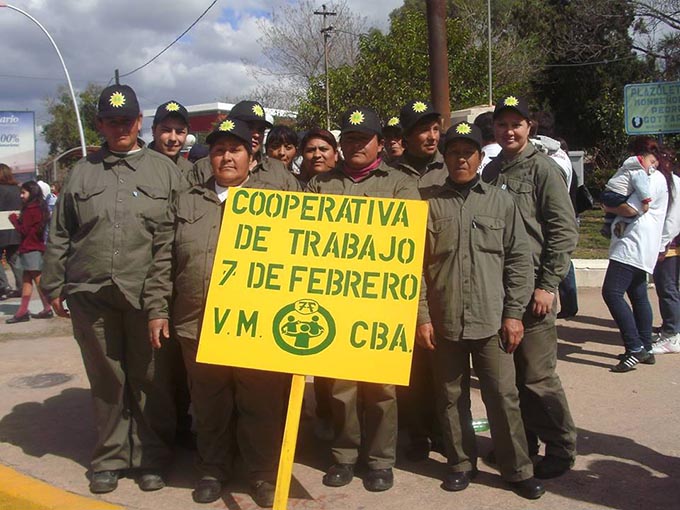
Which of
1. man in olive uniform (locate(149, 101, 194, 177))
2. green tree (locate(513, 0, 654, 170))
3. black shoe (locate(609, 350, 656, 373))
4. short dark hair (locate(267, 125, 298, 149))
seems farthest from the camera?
green tree (locate(513, 0, 654, 170))

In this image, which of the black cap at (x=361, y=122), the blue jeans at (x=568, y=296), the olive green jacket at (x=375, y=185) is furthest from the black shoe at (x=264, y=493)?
the blue jeans at (x=568, y=296)

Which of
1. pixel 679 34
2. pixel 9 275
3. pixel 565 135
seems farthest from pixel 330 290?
pixel 565 135

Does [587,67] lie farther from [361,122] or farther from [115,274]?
[115,274]

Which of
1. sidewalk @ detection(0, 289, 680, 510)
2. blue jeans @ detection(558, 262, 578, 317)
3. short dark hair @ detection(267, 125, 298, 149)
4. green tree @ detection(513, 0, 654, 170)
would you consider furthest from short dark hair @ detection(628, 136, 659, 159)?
green tree @ detection(513, 0, 654, 170)

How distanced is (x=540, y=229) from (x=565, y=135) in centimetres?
2624

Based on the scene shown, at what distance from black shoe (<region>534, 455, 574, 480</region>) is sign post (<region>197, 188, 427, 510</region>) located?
1.18 metres

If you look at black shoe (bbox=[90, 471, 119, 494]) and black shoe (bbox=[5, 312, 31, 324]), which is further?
black shoe (bbox=[5, 312, 31, 324])

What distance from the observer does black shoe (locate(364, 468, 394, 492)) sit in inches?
159

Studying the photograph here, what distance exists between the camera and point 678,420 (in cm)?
491

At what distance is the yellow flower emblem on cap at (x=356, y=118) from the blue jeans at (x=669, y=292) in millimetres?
3930

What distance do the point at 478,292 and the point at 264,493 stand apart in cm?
148

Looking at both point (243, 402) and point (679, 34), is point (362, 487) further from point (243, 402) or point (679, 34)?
point (679, 34)

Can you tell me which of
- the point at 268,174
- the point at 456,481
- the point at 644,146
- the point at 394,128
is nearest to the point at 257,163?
the point at 268,174

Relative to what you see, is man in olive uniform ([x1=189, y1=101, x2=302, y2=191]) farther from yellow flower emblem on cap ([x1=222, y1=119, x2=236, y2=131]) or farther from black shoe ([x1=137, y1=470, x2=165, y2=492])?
black shoe ([x1=137, y1=470, x2=165, y2=492])
